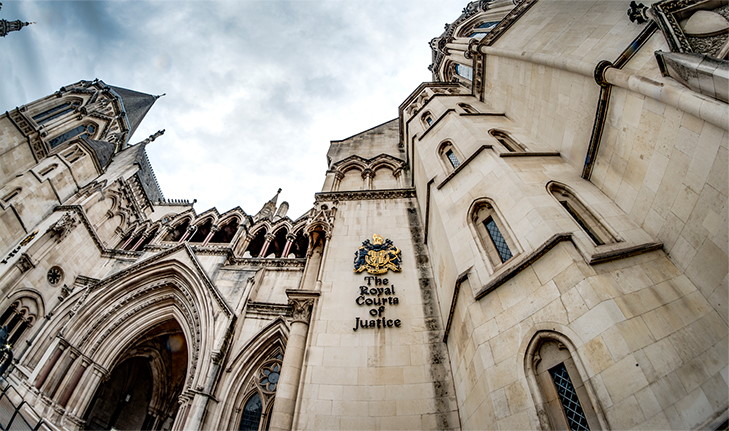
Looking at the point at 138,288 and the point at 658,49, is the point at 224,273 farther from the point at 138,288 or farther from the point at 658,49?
the point at 658,49

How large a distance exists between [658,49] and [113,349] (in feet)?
59.2

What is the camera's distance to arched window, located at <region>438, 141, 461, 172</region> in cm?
974

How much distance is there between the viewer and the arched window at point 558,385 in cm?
371

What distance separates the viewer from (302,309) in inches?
323

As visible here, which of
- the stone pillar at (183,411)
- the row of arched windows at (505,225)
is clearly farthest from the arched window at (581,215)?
the stone pillar at (183,411)

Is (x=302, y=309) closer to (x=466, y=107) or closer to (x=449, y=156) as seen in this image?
(x=449, y=156)

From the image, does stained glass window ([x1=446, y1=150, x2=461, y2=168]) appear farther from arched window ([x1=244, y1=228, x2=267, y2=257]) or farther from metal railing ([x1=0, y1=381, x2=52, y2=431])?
metal railing ([x1=0, y1=381, x2=52, y2=431])

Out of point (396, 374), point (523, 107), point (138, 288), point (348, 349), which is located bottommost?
point (396, 374)

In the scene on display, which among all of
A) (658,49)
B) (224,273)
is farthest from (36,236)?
(658,49)

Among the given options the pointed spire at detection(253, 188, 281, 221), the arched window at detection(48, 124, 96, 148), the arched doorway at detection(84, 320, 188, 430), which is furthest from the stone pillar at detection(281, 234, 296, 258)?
the arched window at detection(48, 124, 96, 148)

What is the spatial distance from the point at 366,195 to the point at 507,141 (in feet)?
18.7

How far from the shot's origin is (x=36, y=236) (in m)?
12.4

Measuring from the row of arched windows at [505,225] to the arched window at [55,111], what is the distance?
87.1 ft

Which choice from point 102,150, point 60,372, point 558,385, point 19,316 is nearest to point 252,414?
point 60,372
